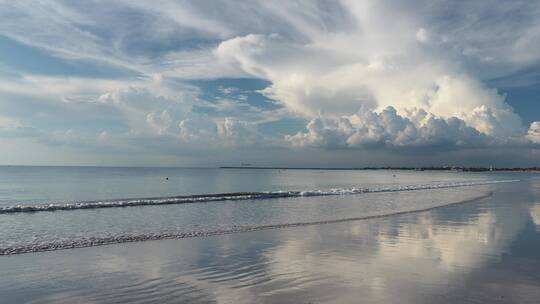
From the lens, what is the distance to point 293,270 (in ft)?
41.5

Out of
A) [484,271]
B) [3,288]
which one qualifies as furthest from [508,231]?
[3,288]

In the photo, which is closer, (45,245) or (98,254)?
(98,254)

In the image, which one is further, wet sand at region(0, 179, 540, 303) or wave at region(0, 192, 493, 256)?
wave at region(0, 192, 493, 256)

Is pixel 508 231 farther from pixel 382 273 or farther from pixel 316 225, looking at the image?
pixel 382 273

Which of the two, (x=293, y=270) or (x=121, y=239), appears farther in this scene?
(x=121, y=239)

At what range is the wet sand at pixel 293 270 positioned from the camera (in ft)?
33.1

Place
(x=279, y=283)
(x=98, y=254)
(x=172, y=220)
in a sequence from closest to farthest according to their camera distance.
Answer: (x=279, y=283)
(x=98, y=254)
(x=172, y=220)

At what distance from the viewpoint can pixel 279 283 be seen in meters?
11.1

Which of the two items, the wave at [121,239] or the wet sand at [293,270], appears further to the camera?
the wave at [121,239]

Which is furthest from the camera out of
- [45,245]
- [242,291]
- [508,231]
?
[508,231]

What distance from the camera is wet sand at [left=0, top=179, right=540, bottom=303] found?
33.1 feet

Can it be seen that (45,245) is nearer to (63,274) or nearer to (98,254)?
(98,254)

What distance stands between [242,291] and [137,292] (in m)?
2.76

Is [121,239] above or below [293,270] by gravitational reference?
above
